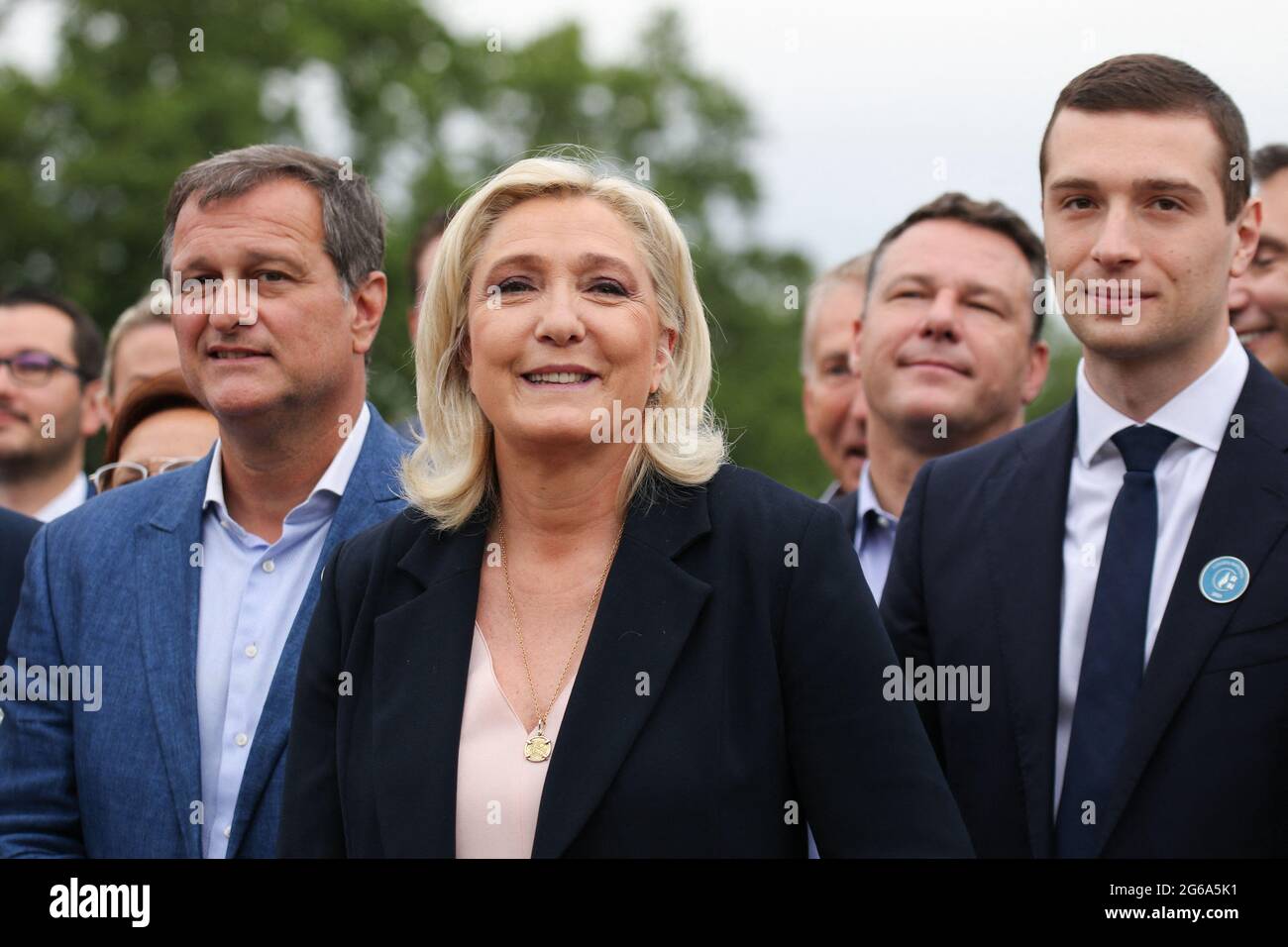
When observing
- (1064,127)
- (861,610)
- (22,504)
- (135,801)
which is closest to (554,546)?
(861,610)

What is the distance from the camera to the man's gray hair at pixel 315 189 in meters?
4.65

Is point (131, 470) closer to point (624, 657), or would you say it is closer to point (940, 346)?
point (940, 346)

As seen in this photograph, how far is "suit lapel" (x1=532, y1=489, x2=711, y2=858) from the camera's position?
330cm

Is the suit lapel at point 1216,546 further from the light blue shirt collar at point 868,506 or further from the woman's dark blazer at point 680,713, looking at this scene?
→ the light blue shirt collar at point 868,506

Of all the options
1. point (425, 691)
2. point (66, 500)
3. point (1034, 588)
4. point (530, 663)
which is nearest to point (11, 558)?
point (425, 691)

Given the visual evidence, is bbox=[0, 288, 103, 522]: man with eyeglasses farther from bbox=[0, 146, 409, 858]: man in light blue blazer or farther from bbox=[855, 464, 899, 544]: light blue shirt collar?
bbox=[855, 464, 899, 544]: light blue shirt collar

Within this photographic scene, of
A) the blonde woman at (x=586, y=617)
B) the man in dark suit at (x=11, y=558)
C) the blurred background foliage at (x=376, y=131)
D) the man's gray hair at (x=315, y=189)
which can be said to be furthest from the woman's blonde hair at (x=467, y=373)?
the blurred background foliage at (x=376, y=131)

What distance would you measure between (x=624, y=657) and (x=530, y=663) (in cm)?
23

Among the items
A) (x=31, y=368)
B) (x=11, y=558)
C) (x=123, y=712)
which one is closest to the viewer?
(x=123, y=712)

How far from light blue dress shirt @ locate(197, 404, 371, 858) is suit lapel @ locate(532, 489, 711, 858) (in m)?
1.14

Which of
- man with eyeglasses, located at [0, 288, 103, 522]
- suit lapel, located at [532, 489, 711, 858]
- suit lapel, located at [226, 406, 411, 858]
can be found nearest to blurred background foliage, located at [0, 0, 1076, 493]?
man with eyeglasses, located at [0, 288, 103, 522]

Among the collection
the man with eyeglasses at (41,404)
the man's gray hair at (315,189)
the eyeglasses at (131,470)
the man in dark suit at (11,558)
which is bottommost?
the man in dark suit at (11,558)

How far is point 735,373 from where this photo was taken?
30281 millimetres

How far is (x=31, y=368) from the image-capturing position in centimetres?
738
